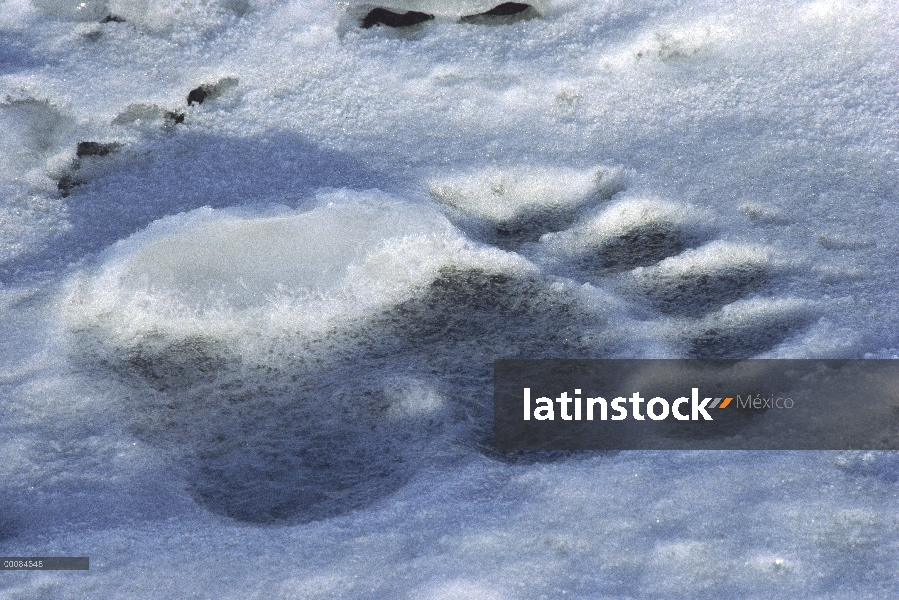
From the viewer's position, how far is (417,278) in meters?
2.11

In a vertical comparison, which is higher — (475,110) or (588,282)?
(475,110)

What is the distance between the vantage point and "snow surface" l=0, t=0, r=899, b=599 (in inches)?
61.9

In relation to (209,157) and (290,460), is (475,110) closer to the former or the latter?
(209,157)

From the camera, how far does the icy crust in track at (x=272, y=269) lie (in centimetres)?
202

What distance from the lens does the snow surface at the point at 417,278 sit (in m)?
1.57

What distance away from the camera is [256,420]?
187cm

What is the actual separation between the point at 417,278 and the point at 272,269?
0.31m

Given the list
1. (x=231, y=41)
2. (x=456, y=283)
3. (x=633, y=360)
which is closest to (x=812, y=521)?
(x=633, y=360)

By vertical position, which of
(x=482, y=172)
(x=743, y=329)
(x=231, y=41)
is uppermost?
(x=231, y=41)

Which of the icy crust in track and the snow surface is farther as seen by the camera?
the icy crust in track

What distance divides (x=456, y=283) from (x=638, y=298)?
396mm

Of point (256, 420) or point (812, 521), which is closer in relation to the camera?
point (812, 521)

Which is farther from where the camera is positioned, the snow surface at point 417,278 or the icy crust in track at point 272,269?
the icy crust in track at point 272,269

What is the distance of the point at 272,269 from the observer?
2078 millimetres
